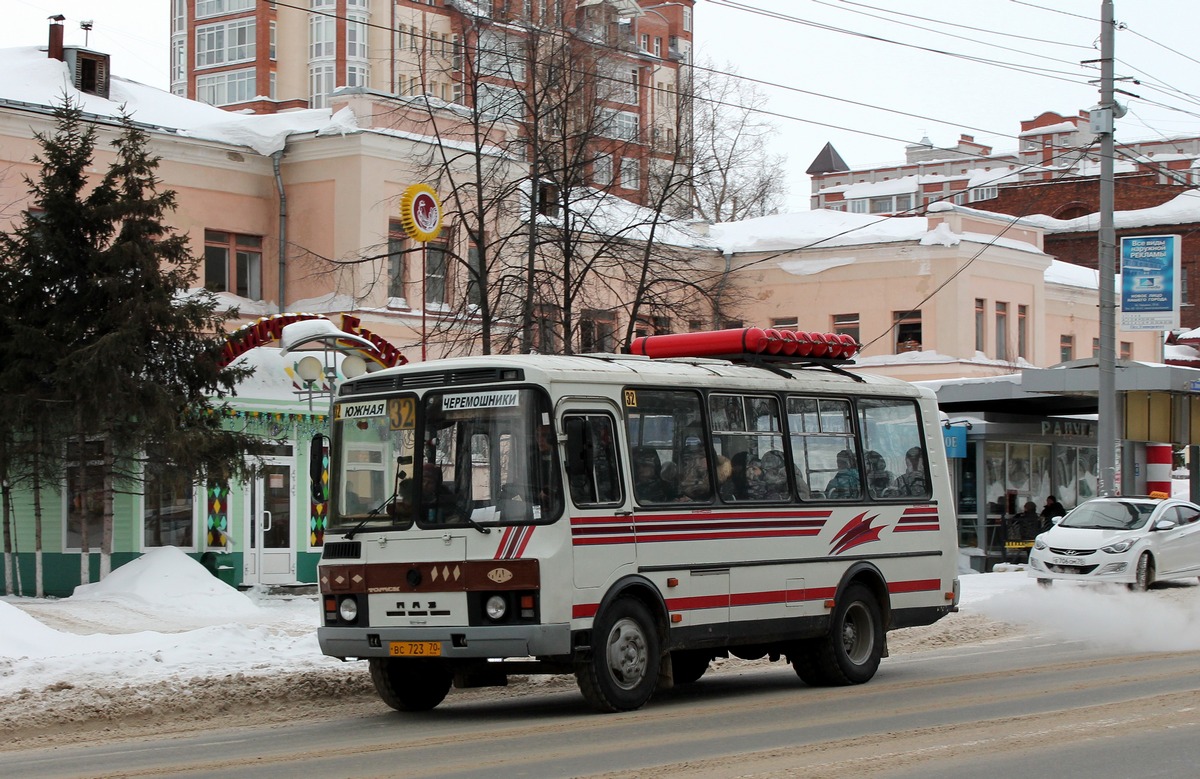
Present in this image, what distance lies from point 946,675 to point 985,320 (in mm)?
33776

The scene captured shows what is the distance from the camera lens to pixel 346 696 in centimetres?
1481

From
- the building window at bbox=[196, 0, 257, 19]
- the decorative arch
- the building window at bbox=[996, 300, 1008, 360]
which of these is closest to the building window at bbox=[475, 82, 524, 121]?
the decorative arch

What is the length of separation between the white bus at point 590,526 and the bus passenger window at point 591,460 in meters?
0.02

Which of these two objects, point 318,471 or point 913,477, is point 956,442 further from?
point 318,471

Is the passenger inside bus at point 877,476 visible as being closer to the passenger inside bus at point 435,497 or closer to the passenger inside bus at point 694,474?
the passenger inside bus at point 694,474

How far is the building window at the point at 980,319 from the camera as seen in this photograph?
48478mm

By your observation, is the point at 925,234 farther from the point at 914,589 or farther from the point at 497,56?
the point at 914,589

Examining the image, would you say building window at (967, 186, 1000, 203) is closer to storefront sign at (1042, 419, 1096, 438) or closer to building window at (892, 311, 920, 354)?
building window at (892, 311, 920, 354)

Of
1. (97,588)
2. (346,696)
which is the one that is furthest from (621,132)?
(346,696)

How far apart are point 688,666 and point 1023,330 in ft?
123

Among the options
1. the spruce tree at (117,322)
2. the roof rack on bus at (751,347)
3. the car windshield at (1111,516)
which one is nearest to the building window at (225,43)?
the spruce tree at (117,322)

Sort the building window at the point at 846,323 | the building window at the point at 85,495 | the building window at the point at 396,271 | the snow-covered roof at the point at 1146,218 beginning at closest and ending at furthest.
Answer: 1. the building window at the point at 85,495
2. the building window at the point at 396,271
3. the building window at the point at 846,323
4. the snow-covered roof at the point at 1146,218

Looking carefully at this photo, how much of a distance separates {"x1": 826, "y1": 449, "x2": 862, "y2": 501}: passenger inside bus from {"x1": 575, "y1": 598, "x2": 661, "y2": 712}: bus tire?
293 cm

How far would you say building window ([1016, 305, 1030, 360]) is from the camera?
1991 inches
